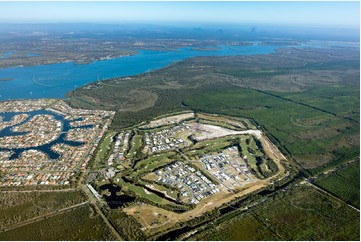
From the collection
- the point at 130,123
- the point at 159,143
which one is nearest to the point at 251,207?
the point at 159,143

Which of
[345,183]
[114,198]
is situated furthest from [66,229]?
[345,183]

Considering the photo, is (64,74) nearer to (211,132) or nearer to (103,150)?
(103,150)

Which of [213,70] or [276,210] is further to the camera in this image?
[213,70]

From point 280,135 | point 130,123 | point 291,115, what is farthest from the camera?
point 291,115

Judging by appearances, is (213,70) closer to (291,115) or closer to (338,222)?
(291,115)

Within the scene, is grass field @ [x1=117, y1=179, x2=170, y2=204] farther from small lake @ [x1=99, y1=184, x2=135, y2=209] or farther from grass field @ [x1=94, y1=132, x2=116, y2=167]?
grass field @ [x1=94, y1=132, x2=116, y2=167]
